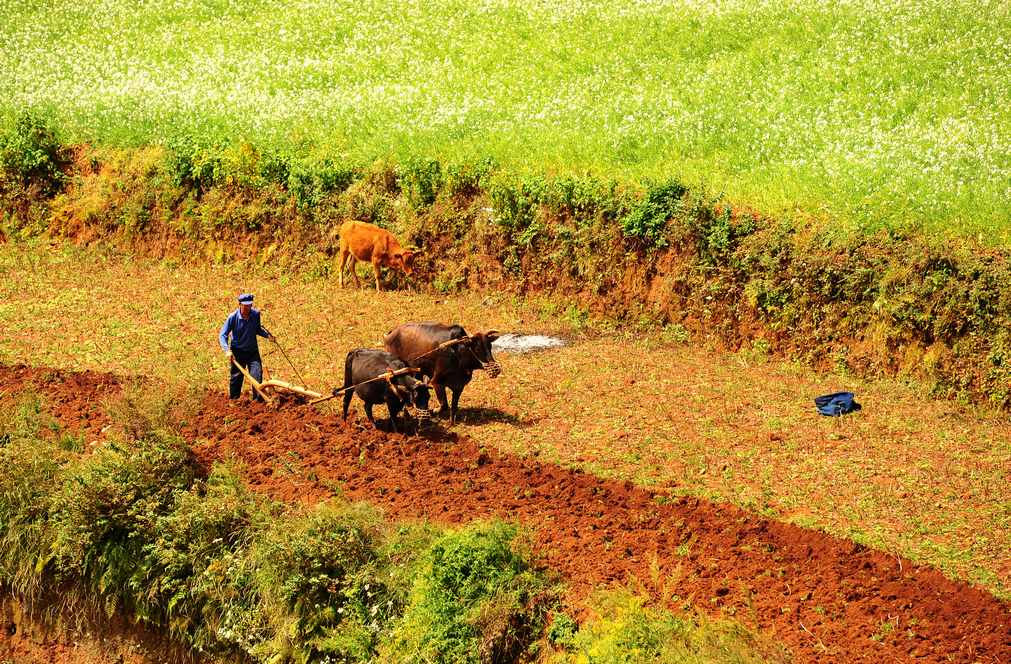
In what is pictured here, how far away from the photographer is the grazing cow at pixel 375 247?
24.0 meters

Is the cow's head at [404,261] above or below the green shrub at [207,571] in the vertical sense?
above

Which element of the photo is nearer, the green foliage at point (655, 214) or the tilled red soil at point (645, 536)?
the tilled red soil at point (645, 536)

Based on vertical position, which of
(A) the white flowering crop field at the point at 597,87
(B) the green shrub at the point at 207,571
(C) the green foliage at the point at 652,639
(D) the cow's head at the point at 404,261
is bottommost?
(B) the green shrub at the point at 207,571

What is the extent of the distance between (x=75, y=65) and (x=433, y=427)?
25.1 metres

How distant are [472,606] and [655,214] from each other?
41.2 feet

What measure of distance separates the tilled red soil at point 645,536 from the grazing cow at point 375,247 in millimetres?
7569

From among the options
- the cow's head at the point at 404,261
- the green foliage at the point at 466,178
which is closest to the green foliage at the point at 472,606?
the cow's head at the point at 404,261

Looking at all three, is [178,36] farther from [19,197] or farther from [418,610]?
[418,610]

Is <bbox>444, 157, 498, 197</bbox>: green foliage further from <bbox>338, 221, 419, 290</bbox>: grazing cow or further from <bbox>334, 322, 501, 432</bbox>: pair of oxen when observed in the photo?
<bbox>334, 322, 501, 432</bbox>: pair of oxen

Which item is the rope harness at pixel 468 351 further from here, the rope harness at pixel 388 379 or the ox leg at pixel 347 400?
the ox leg at pixel 347 400

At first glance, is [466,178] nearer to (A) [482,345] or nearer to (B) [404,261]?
(B) [404,261]

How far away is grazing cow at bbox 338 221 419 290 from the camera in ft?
78.6

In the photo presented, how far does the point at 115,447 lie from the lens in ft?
46.1

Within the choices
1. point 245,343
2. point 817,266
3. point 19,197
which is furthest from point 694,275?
point 19,197
